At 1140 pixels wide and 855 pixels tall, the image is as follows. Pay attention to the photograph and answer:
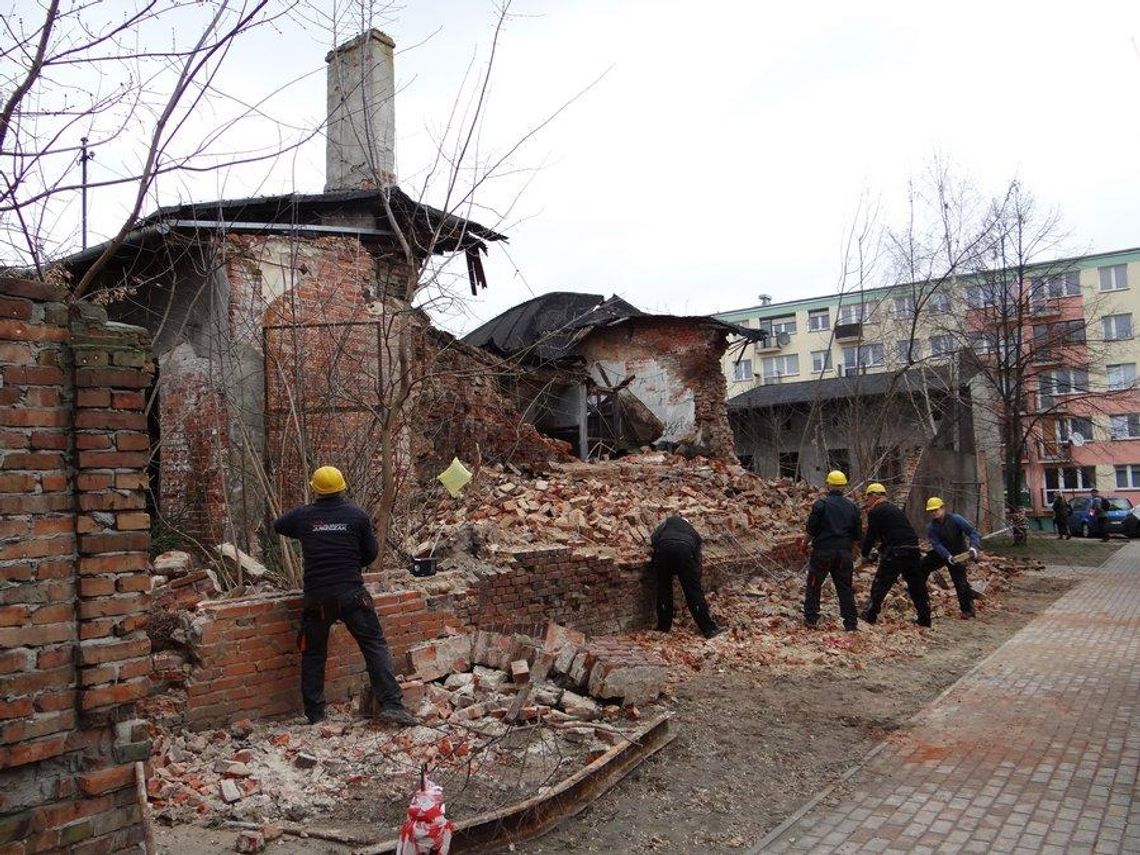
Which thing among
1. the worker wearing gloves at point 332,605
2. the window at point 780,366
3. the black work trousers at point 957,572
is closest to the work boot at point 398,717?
the worker wearing gloves at point 332,605

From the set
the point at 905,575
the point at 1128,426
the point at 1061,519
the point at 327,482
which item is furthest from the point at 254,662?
the point at 1128,426

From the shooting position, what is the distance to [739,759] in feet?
18.5

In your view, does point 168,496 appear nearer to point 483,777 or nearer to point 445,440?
point 445,440

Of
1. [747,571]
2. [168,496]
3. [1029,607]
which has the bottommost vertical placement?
[1029,607]

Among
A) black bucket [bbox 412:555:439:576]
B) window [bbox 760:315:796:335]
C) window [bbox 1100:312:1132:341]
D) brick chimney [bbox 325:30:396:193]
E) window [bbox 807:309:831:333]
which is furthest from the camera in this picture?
window [bbox 760:315:796:335]

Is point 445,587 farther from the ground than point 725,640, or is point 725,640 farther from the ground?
point 445,587

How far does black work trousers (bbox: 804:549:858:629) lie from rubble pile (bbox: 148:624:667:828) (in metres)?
4.00

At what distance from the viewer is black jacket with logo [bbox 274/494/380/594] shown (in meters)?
5.62

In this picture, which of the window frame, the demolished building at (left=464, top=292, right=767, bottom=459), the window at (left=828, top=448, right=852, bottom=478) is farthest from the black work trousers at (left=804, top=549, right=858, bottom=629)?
the window frame

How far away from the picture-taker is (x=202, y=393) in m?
9.58

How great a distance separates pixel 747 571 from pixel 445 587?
6024 millimetres

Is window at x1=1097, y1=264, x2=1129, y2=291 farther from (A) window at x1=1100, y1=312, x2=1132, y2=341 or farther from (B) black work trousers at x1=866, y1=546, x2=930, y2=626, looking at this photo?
(B) black work trousers at x1=866, y1=546, x2=930, y2=626

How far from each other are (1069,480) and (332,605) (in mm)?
47993

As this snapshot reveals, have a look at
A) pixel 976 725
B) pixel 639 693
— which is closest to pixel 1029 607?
pixel 976 725
